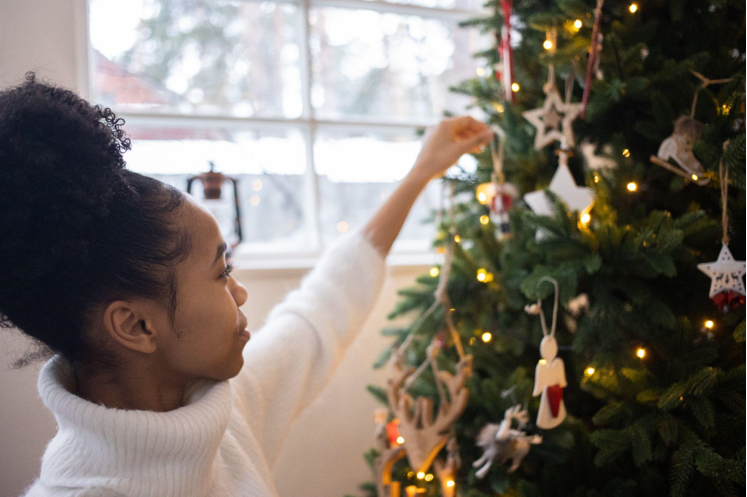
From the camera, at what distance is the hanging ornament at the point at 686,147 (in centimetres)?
93

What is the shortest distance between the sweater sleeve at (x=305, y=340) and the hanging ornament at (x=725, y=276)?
542mm

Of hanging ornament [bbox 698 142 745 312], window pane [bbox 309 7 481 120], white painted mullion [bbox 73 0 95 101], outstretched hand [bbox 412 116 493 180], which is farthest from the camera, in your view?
window pane [bbox 309 7 481 120]

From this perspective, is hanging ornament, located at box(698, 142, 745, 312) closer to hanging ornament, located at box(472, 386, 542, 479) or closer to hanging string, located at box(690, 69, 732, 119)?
hanging string, located at box(690, 69, 732, 119)

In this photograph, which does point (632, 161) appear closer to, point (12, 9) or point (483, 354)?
point (483, 354)

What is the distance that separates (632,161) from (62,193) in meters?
0.99

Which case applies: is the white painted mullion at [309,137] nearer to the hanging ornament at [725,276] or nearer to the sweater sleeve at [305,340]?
the sweater sleeve at [305,340]

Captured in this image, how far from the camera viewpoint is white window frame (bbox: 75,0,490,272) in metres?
1.72

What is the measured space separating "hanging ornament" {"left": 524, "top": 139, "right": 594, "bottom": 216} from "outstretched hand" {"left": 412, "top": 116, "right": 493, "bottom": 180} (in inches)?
5.9

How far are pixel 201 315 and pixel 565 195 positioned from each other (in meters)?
0.69

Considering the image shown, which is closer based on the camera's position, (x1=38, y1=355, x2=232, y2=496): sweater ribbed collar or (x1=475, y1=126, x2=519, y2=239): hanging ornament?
(x1=38, y1=355, x2=232, y2=496): sweater ribbed collar

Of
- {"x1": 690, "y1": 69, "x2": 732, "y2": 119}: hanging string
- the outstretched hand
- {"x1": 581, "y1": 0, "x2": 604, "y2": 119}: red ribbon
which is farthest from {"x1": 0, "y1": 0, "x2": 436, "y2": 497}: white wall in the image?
{"x1": 690, "y1": 69, "x2": 732, "y2": 119}: hanging string

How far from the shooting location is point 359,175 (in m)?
2.02

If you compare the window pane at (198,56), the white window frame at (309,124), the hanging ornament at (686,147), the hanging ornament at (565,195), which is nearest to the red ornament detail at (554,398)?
the hanging ornament at (565,195)

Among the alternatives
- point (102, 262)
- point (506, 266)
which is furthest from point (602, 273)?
point (102, 262)
